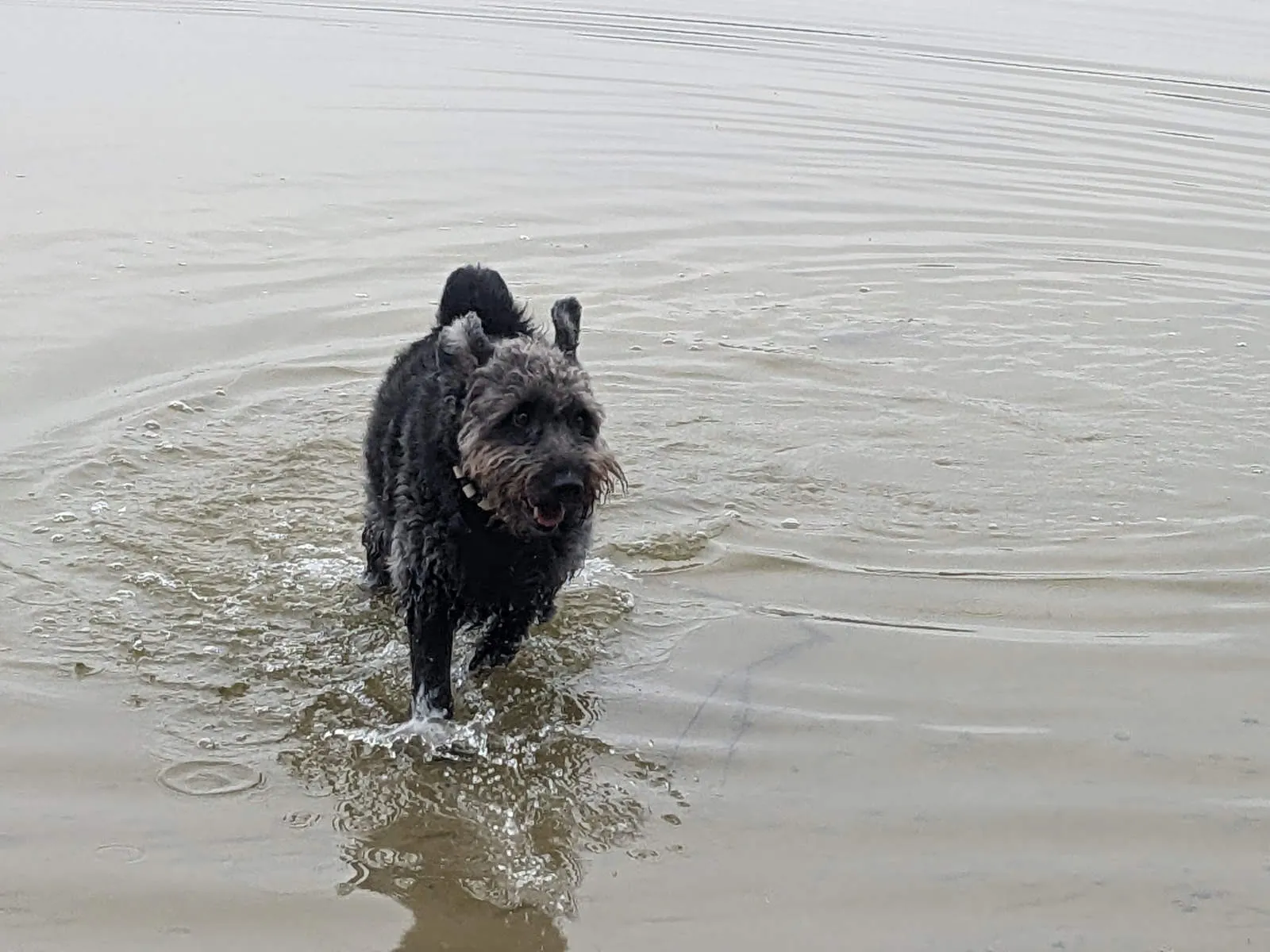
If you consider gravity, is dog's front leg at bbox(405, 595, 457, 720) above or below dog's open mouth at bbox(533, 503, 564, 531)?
below

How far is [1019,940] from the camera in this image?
4168mm

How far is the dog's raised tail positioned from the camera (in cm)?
584

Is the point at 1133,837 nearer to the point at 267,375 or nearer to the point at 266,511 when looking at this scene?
the point at 266,511

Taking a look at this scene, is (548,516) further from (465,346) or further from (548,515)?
(465,346)

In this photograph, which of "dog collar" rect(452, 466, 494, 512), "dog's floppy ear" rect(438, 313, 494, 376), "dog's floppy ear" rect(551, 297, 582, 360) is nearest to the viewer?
"dog collar" rect(452, 466, 494, 512)

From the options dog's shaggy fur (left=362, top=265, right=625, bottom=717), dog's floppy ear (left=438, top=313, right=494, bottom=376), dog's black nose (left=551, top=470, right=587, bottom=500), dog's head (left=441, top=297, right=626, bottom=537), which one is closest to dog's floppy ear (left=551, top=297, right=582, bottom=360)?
dog's shaggy fur (left=362, top=265, right=625, bottom=717)

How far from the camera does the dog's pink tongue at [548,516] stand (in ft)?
16.2

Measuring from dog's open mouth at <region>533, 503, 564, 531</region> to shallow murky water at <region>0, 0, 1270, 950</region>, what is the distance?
835 mm

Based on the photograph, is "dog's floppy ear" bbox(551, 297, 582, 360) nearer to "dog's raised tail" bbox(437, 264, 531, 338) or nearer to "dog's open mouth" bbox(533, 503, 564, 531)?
"dog's raised tail" bbox(437, 264, 531, 338)

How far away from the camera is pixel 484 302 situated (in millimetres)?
5883

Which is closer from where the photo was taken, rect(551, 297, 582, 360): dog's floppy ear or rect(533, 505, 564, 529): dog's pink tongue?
rect(533, 505, 564, 529): dog's pink tongue

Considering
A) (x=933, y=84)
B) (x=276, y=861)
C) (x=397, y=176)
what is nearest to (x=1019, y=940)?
(x=276, y=861)

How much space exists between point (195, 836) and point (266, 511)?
8.60 feet

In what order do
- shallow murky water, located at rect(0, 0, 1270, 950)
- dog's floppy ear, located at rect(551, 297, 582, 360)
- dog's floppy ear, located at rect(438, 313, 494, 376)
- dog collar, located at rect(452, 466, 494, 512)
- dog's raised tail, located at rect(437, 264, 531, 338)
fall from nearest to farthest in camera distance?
shallow murky water, located at rect(0, 0, 1270, 950), dog collar, located at rect(452, 466, 494, 512), dog's floppy ear, located at rect(438, 313, 494, 376), dog's floppy ear, located at rect(551, 297, 582, 360), dog's raised tail, located at rect(437, 264, 531, 338)
